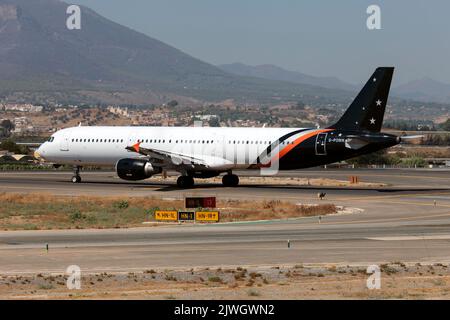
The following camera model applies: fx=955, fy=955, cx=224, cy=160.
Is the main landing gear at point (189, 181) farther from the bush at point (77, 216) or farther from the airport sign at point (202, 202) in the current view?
the bush at point (77, 216)

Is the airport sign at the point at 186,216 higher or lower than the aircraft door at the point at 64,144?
lower

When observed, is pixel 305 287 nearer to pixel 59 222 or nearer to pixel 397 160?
pixel 59 222

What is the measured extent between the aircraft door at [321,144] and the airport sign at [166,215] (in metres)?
21.0

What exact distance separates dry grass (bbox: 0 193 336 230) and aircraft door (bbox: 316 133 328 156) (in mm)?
10082

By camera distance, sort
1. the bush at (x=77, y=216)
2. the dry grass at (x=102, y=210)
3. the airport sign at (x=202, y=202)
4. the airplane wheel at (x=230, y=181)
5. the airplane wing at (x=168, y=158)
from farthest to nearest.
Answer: the airplane wheel at (x=230, y=181)
the airplane wing at (x=168, y=158)
the airport sign at (x=202, y=202)
the bush at (x=77, y=216)
the dry grass at (x=102, y=210)

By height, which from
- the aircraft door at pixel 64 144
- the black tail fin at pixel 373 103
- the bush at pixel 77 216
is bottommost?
the bush at pixel 77 216

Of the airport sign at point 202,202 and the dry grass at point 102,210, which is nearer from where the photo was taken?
the dry grass at point 102,210

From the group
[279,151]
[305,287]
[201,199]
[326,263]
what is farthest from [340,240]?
[279,151]

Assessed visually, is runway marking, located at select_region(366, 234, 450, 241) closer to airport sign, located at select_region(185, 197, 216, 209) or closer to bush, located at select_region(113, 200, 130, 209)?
airport sign, located at select_region(185, 197, 216, 209)

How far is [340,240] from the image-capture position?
1718 inches

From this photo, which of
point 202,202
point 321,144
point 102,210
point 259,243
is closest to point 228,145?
point 321,144

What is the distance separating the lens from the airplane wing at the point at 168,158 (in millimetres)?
73562

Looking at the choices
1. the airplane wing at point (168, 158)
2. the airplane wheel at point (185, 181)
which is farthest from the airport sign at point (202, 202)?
the airplane wheel at point (185, 181)

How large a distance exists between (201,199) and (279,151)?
52.4 ft
